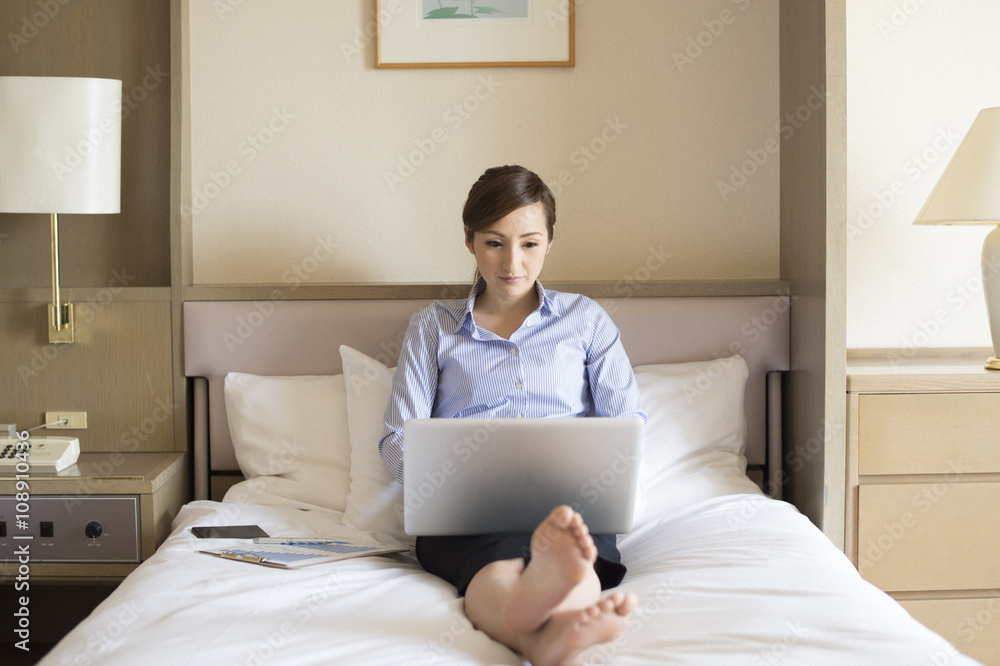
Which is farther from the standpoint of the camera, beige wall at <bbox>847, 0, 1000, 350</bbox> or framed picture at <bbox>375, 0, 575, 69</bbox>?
beige wall at <bbox>847, 0, 1000, 350</bbox>

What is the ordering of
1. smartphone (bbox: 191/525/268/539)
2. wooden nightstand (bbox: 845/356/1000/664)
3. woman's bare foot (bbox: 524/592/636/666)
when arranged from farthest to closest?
wooden nightstand (bbox: 845/356/1000/664)
smartphone (bbox: 191/525/268/539)
woman's bare foot (bbox: 524/592/636/666)

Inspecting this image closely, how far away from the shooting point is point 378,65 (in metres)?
2.36

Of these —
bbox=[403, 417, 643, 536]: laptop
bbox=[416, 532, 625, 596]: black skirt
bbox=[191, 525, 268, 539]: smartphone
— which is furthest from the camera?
bbox=[191, 525, 268, 539]: smartphone

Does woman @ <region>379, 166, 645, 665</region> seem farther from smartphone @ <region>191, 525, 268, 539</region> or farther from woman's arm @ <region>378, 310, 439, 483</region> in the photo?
smartphone @ <region>191, 525, 268, 539</region>

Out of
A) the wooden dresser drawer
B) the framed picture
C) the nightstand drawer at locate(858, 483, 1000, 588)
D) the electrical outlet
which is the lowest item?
the wooden dresser drawer

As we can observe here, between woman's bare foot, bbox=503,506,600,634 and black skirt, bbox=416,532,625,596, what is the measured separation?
0.52 feet

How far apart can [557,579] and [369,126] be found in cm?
155

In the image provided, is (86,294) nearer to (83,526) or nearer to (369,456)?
(83,526)

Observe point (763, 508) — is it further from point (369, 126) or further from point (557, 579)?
point (369, 126)

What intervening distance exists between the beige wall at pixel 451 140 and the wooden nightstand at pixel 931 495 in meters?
0.60

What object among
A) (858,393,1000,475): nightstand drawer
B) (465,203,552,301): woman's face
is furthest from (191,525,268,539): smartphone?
(858,393,1000,475): nightstand drawer

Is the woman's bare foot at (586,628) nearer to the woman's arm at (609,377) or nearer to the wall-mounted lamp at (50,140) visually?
the woman's arm at (609,377)

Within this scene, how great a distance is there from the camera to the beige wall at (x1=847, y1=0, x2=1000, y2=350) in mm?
2449

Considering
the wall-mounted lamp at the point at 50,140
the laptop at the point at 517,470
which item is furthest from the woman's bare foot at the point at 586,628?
the wall-mounted lamp at the point at 50,140
